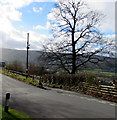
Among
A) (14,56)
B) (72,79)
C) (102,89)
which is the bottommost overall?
(102,89)

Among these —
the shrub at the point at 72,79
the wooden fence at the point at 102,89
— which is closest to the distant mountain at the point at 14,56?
the shrub at the point at 72,79

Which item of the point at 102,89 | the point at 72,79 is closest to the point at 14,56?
the point at 72,79

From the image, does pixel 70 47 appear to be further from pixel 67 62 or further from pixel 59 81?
pixel 59 81

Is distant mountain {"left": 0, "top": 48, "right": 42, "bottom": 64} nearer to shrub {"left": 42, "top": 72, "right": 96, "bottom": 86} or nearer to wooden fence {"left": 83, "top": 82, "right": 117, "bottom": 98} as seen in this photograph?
shrub {"left": 42, "top": 72, "right": 96, "bottom": 86}

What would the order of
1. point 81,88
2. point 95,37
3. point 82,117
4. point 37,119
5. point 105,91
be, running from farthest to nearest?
point 95,37 → point 81,88 → point 105,91 → point 82,117 → point 37,119

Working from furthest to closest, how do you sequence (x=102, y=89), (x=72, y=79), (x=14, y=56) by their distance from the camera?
(x=14, y=56)
(x=72, y=79)
(x=102, y=89)

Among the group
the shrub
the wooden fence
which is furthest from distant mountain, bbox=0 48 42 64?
the wooden fence

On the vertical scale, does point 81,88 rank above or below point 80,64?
below

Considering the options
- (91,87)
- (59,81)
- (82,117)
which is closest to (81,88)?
(91,87)

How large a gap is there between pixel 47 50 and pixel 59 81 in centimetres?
801

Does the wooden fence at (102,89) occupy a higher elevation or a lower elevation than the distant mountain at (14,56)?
lower

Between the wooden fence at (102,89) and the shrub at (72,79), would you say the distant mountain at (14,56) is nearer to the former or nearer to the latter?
the shrub at (72,79)

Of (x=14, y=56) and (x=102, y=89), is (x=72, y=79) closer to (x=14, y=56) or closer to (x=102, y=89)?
(x=102, y=89)

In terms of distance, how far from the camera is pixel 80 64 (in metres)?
32.2
